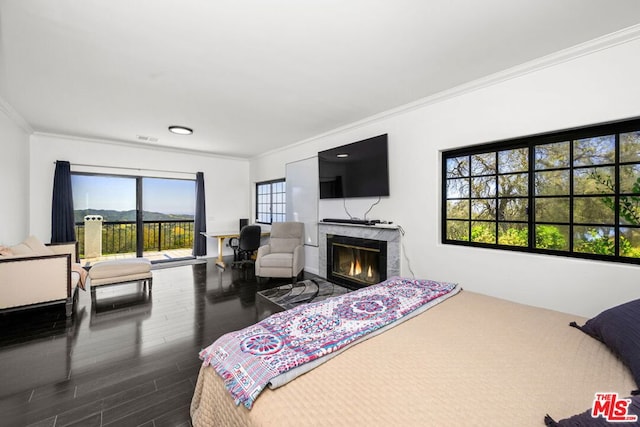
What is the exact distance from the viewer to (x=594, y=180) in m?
2.26

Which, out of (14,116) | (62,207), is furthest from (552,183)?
(62,207)

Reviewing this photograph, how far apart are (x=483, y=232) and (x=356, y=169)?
1.90 metres

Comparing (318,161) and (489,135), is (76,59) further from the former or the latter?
(489,135)

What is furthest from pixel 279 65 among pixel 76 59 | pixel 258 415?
pixel 258 415

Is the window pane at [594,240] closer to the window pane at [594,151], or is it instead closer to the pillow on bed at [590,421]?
the window pane at [594,151]

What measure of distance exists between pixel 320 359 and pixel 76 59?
10.7ft

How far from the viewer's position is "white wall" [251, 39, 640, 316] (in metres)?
2.07

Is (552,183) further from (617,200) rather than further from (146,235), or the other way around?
(146,235)

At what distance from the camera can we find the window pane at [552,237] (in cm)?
240

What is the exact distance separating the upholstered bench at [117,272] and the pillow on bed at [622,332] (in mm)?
4870

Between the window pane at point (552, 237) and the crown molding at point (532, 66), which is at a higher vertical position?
the crown molding at point (532, 66)

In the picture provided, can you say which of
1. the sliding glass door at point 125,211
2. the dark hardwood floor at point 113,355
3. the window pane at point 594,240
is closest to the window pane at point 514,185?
the window pane at point 594,240

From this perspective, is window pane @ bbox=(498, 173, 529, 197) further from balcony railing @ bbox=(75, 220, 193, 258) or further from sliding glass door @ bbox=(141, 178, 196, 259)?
balcony railing @ bbox=(75, 220, 193, 258)

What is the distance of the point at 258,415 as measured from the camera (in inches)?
35.8
